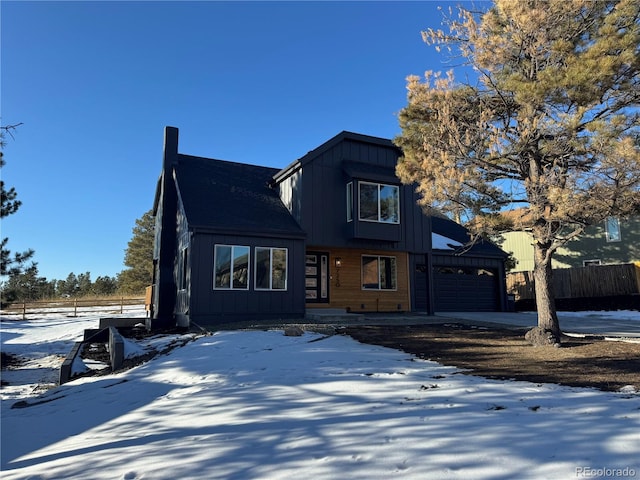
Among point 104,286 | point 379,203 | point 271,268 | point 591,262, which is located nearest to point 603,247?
point 591,262

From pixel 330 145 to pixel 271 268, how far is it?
192 inches

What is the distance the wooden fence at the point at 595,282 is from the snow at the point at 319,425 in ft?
57.5

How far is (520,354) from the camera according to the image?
7570 mm

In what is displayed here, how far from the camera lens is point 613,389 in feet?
16.7

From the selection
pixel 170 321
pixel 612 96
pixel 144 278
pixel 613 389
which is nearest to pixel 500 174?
pixel 612 96

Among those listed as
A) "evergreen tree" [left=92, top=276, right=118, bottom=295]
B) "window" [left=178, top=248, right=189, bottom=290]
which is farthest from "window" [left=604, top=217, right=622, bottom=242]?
"evergreen tree" [left=92, top=276, right=118, bottom=295]

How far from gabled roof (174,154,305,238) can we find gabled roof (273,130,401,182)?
1.23 metres

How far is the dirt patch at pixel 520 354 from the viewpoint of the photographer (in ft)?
19.1

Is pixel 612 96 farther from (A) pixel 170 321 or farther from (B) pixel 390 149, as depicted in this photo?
(A) pixel 170 321

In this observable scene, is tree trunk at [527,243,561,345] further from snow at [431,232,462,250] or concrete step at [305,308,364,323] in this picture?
snow at [431,232,462,250]

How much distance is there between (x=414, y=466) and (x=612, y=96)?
295 inches

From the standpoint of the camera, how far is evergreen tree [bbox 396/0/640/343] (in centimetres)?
718

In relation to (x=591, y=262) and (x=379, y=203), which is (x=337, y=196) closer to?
(x=379, y=203)

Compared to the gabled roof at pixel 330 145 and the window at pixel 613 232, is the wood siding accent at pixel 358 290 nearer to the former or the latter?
the gabled roof at pixel 330 145
